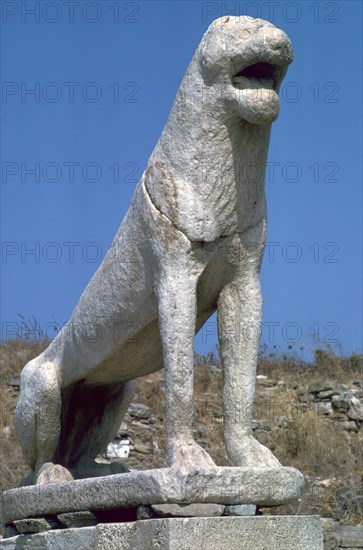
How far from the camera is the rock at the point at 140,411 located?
13.6 m

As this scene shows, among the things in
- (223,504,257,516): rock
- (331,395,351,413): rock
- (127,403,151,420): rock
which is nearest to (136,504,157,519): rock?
(223,504,257,516): rock

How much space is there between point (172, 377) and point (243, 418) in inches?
20.9

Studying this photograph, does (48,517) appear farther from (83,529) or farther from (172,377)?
(172,377)

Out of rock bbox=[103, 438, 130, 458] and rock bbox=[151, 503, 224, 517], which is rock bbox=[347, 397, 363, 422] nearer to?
rock bbox=[103, 438, 130, 458]

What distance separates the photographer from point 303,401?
49.1 ft

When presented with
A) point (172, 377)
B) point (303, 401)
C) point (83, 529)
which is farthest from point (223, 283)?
point (303, 401)

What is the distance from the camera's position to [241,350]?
231 inches

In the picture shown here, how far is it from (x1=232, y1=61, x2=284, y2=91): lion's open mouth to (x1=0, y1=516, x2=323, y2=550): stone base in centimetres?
227

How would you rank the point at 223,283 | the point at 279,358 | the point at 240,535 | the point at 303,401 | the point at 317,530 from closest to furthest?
the point at 240,535
the point at 317,530
the point at 223,283
the point at 303,401
the point at 279,358

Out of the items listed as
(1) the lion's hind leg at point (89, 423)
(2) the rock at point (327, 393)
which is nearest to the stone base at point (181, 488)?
(1) the lion's hind leg at point (89, 423)

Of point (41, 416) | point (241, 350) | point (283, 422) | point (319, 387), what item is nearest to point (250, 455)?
point (241, 350)

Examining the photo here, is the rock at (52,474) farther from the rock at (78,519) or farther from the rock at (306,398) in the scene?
the rock at (306,398)

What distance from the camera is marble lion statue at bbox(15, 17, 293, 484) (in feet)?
18.4

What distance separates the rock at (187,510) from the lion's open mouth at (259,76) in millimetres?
2202
